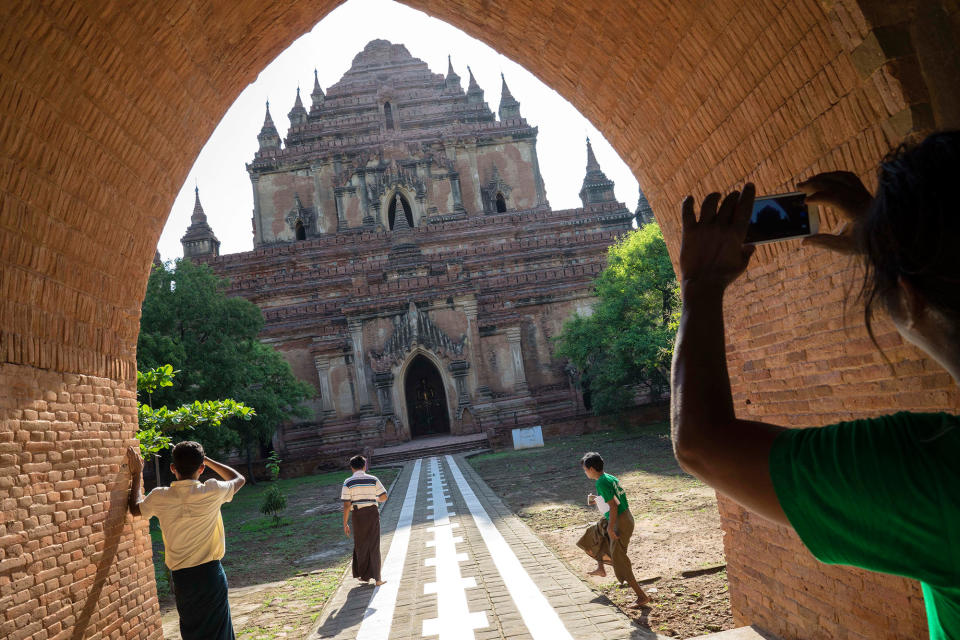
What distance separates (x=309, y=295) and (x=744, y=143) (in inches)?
1043

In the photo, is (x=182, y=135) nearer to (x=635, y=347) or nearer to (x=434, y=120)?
(x=635, y=347)

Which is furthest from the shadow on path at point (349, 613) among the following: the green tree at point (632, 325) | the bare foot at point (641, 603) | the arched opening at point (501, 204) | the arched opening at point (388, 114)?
the arched opening at point (388, 114)

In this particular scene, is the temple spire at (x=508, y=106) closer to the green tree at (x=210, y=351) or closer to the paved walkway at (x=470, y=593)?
the green tree at (x=210, y=351)

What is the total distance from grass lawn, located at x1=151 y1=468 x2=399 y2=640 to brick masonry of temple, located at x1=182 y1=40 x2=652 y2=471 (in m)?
8.42

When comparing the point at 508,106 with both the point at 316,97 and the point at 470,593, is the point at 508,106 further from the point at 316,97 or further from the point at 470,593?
the point at 470,593

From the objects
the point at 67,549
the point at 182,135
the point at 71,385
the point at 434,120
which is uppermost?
the point at 434,120

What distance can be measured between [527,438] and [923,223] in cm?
2192

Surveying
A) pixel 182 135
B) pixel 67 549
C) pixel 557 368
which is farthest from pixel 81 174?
pixel 557 368

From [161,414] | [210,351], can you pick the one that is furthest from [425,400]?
[161,414]

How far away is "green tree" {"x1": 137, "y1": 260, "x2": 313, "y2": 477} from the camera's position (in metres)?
17.3

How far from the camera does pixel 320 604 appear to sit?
7465 millimetres

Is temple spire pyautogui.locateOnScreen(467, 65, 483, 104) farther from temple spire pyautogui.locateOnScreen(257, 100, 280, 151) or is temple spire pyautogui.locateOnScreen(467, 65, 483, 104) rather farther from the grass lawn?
the grass lawn

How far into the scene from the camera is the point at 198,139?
6.12 m

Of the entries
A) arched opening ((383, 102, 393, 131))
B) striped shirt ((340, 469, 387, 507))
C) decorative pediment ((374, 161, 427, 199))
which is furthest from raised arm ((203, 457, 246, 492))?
arched opening ((383, 102, 393, 131))
